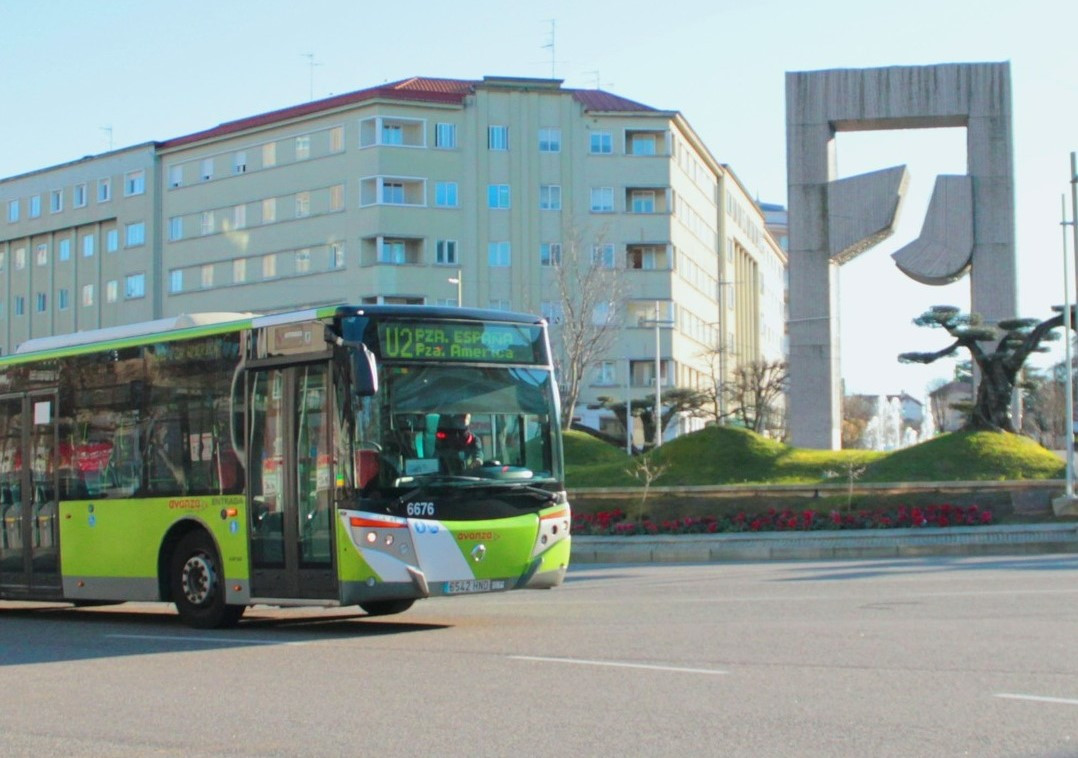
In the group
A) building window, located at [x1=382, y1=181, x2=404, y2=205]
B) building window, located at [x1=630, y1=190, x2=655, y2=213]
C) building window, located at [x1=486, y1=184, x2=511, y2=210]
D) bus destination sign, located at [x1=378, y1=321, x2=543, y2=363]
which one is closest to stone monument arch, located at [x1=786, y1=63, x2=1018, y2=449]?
bus destination sign, located at [x1=378, y1=321, x2=543, y2=363]

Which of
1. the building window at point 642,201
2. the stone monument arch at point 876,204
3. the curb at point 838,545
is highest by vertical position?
the building window at point 642,201

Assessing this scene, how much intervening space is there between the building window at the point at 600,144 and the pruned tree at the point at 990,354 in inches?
1825

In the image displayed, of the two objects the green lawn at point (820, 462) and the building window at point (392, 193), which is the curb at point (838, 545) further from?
the building window at point (392, 193)

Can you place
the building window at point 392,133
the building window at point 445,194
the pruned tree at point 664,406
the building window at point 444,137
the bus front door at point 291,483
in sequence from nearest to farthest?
the bus front door at point 291,483 → the pruned tree at point 664,406 → the building window at point 392,133 → the building window at point 445,194 → the building window at point 444,137

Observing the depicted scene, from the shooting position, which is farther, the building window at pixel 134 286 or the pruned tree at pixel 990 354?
the building window at pixel 134 286

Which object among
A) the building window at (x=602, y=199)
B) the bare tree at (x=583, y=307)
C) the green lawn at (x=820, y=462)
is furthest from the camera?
the building window at (x=602, y=199)

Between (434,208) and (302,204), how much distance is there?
7288 millimetres

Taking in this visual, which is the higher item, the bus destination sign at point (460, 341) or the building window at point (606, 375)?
the building window at point (606, 375)

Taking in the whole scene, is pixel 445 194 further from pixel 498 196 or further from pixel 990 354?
pixel 990 354

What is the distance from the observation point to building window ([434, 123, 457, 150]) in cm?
7544

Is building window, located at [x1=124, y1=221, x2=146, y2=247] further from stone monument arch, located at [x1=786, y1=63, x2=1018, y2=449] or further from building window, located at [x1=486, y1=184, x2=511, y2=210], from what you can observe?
stone monument arch, located at [x1=786, y1=63, x2=1018, y2=449]

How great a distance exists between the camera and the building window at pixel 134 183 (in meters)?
83.1

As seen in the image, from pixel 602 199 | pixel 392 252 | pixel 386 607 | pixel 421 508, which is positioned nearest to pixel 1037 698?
pixel 421 508

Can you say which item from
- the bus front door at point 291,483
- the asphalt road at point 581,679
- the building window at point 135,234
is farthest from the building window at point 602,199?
the bus front door at point 291,483
